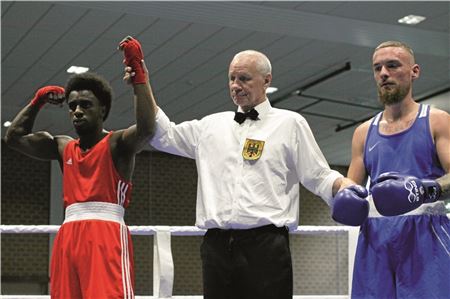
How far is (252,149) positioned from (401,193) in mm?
534

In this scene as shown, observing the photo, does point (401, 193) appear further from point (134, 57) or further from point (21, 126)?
point (21, 126)

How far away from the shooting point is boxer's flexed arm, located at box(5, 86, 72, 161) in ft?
10.2

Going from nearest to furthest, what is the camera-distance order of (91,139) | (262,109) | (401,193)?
(401,193)
(262,109)
(91,139)

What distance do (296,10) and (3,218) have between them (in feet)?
22.2

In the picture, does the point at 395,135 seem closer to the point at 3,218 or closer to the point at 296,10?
the point at 296,10

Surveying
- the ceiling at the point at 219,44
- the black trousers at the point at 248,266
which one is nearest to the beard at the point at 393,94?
the black trousers at the point at 248,266

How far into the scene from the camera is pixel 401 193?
2.41 m

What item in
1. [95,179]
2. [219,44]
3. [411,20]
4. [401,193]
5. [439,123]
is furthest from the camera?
[219,44]

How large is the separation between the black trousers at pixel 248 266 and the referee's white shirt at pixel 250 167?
42 millimetres

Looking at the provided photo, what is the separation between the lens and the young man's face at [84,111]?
2896 mm

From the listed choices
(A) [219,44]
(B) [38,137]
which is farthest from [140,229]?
(A) [219,44]

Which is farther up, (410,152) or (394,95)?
(394,95)

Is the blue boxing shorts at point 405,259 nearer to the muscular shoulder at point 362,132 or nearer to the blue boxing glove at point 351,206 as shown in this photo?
the blue boxing glove at point 351,206

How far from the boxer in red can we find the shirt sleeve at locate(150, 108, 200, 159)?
0.06m
